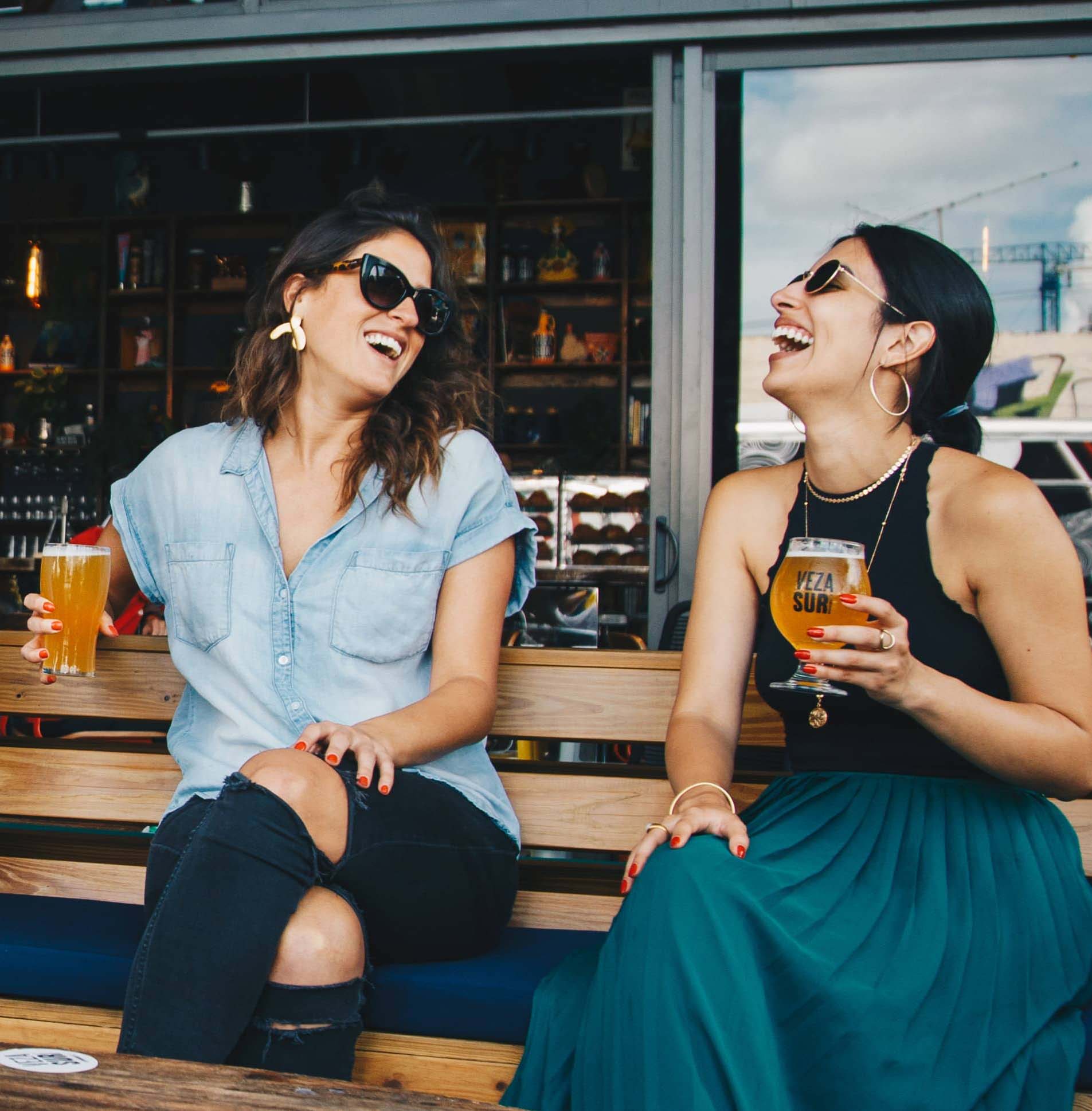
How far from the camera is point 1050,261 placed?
18.0ft

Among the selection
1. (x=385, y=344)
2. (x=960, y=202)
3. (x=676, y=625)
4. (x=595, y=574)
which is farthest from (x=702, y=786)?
(x=595, y=574)

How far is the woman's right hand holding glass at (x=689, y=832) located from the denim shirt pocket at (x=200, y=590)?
0.76 meters

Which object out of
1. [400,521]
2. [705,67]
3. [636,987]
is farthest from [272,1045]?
[705,67]

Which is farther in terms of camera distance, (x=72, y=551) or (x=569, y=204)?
(x=569, y=204)

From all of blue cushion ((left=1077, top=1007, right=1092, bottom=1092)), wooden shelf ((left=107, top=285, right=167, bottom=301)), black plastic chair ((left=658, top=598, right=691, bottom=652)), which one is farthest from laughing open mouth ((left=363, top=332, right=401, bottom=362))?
wooden shelf ((left=107, top=285, right=167, bottom=301))

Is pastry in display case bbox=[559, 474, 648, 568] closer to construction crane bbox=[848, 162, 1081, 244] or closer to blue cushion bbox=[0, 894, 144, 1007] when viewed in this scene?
construction crane bbox=[848, 162, 1081, 244]

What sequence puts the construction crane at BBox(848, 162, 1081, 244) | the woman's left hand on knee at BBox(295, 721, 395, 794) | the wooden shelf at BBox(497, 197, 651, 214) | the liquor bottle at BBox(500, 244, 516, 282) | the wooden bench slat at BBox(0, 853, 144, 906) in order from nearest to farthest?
the woman's left hand on knee at BBox(295, 721, 395, 794), the wooden bench slat at BBox(0, 853, 144, 906), the construction crane at BBox(848, 162, 1081, 244), the wooden shelf at BBox(497, 197, 651, 214), the liquor bottle at BBox(500, 244, 516, 282)

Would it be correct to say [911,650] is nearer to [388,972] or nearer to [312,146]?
[388,972]

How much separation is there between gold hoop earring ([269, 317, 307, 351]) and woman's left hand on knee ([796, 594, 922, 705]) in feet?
3.64

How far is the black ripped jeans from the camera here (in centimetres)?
126

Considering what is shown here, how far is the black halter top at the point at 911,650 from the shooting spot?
1.60 metres

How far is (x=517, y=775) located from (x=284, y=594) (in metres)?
0.55

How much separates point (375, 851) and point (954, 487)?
0.95 metres

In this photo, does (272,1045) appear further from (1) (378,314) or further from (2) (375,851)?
(1) (378,314)
